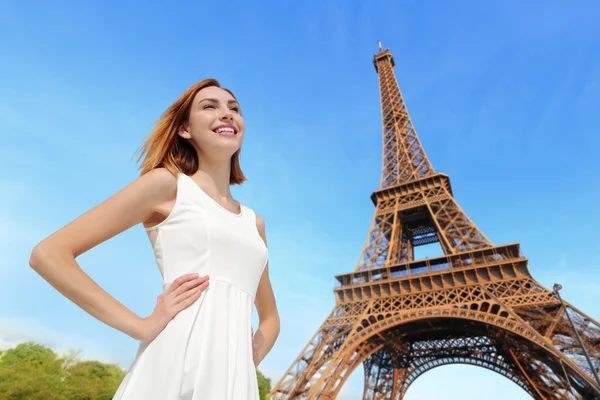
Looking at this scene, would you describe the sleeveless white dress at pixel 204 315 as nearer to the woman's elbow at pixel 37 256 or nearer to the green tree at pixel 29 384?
the woman's elbow at pixel 37 256

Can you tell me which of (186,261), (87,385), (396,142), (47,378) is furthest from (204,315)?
(396,142)

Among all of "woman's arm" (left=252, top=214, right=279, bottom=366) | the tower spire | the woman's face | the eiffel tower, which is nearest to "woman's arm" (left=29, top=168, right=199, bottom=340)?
the woman's face

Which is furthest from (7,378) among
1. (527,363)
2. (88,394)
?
(527,363)

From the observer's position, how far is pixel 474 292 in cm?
1847

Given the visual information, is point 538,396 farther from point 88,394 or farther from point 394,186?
point 88,394

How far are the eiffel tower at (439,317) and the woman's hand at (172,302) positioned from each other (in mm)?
14705

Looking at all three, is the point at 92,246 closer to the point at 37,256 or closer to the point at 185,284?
the point at 37,256

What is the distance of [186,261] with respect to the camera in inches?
58.7

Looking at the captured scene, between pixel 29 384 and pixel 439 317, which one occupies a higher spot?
pixel 439 317

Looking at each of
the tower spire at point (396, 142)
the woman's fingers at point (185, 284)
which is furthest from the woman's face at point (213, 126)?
the tower spire at point (396, 142)

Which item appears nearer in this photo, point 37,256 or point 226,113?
point 37,256

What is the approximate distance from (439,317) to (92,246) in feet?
60.5

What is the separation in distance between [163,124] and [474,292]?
19.5 m

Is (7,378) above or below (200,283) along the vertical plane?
above
